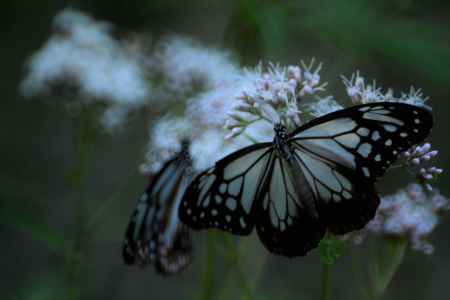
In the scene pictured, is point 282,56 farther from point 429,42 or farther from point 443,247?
point 443,247

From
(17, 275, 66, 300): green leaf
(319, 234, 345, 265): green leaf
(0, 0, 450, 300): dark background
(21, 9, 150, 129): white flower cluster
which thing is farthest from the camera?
(21, 9, 150, 129): white flower cluster

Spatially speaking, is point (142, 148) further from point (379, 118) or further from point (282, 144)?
point (379, 118)

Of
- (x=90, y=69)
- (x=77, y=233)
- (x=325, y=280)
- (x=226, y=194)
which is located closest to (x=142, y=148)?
(x=90, y=69)

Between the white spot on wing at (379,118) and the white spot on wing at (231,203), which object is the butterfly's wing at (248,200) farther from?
the white spot on wing at (379,118)

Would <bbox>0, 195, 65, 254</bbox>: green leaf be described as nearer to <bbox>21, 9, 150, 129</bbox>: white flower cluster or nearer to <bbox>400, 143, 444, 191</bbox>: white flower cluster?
<bbox>21, 9, 150, 129</bbox>: white flower cluster

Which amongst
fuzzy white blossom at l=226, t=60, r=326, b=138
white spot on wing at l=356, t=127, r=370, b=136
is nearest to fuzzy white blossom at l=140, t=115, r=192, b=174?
fuzzy white blossom at l=226, t=60, r=326, b=138

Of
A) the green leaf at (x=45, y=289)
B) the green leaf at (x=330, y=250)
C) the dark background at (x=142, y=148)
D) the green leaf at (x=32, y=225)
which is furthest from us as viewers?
the green leaf at (x=45, y=289)

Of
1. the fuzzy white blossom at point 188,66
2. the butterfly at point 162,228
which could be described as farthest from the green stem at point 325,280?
the fuzzy white blossom at point 188,66

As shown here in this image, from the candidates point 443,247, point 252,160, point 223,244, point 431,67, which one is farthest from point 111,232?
point 443,247
